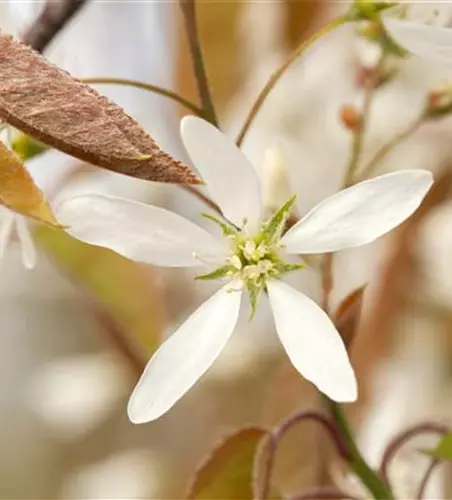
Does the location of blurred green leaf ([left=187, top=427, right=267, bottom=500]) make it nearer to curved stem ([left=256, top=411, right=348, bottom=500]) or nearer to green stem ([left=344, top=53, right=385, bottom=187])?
curved stem ([left=256, top=411, right=348, bottom=500])

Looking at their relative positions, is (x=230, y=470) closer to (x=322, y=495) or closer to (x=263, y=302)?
(x=322, y=495)

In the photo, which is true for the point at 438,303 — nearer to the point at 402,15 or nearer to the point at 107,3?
the point at 402,15

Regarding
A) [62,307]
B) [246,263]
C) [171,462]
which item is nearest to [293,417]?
[246,263]

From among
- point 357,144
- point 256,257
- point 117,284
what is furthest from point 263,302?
point 256,257

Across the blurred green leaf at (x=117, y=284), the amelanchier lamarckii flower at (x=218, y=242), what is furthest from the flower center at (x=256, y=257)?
the blurred green leaf at (x=117, y=284)

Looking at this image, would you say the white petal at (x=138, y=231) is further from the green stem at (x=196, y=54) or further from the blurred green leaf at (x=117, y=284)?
the blurred green leaf at (x=117, y=284)
